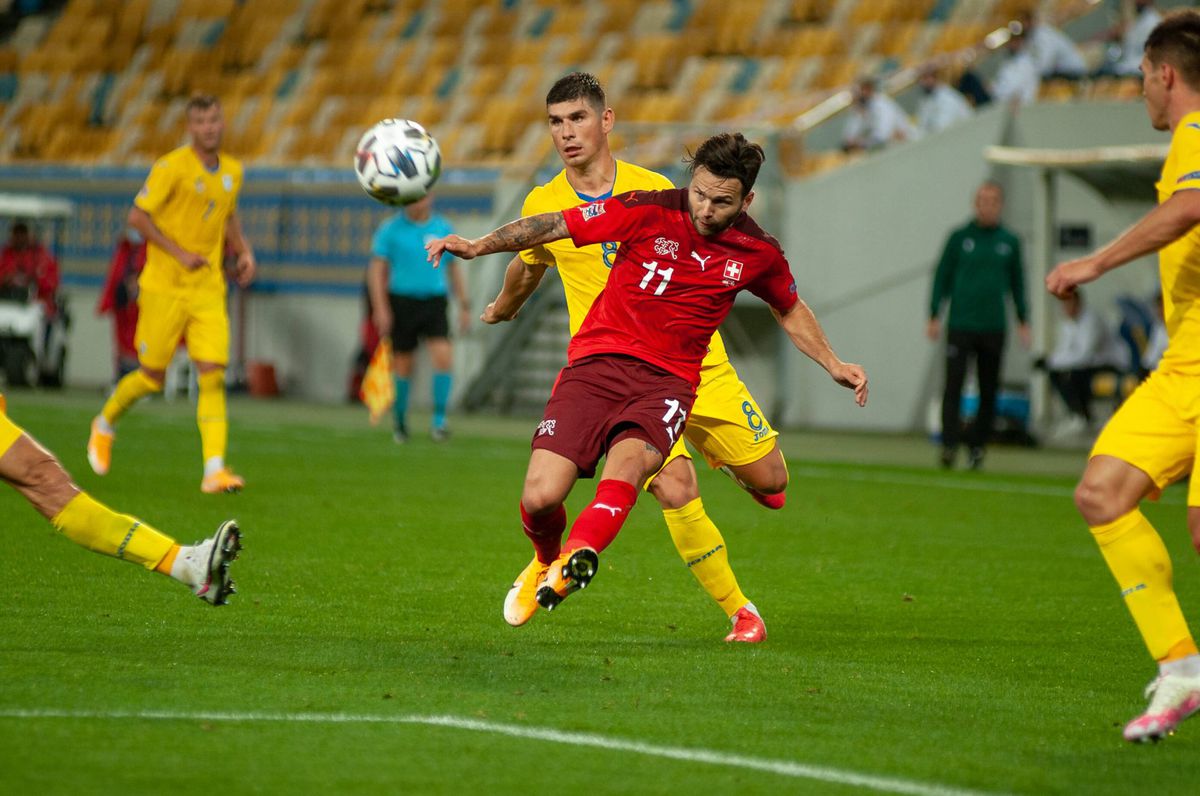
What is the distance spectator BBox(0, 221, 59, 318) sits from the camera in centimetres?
2302

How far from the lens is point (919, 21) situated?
2228 centimetres

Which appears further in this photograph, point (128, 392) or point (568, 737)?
point (128, 392)

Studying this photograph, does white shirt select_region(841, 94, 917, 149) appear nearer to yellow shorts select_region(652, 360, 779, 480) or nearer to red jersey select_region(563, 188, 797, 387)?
yellow shorts select_region(652, 360, 779, 480)

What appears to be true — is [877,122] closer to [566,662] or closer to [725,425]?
[725,425]

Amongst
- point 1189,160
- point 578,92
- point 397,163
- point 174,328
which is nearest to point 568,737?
point 1189,160

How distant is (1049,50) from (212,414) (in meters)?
11.6

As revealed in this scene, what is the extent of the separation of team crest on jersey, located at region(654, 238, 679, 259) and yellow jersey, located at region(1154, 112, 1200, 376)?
1.72 meters

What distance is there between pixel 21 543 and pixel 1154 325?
11.9 metres

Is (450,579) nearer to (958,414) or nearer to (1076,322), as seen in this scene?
(958,414)

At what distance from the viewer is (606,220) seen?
20.8 ft

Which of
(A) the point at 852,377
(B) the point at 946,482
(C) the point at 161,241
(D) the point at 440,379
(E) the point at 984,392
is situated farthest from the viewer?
(D) the point at 440,379

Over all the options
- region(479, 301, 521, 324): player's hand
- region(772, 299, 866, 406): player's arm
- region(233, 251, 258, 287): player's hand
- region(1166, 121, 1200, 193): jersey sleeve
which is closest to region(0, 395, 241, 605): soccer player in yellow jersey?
region(479, 301, 521, 324): player's hand

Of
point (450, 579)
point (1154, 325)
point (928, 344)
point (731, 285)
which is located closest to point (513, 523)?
point (450, 579)

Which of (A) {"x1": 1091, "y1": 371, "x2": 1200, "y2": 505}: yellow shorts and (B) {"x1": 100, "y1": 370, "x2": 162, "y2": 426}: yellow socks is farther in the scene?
(B) {"x1": 100, "y1": 370, "x2": 162, "y2": 426}: yellow socks
